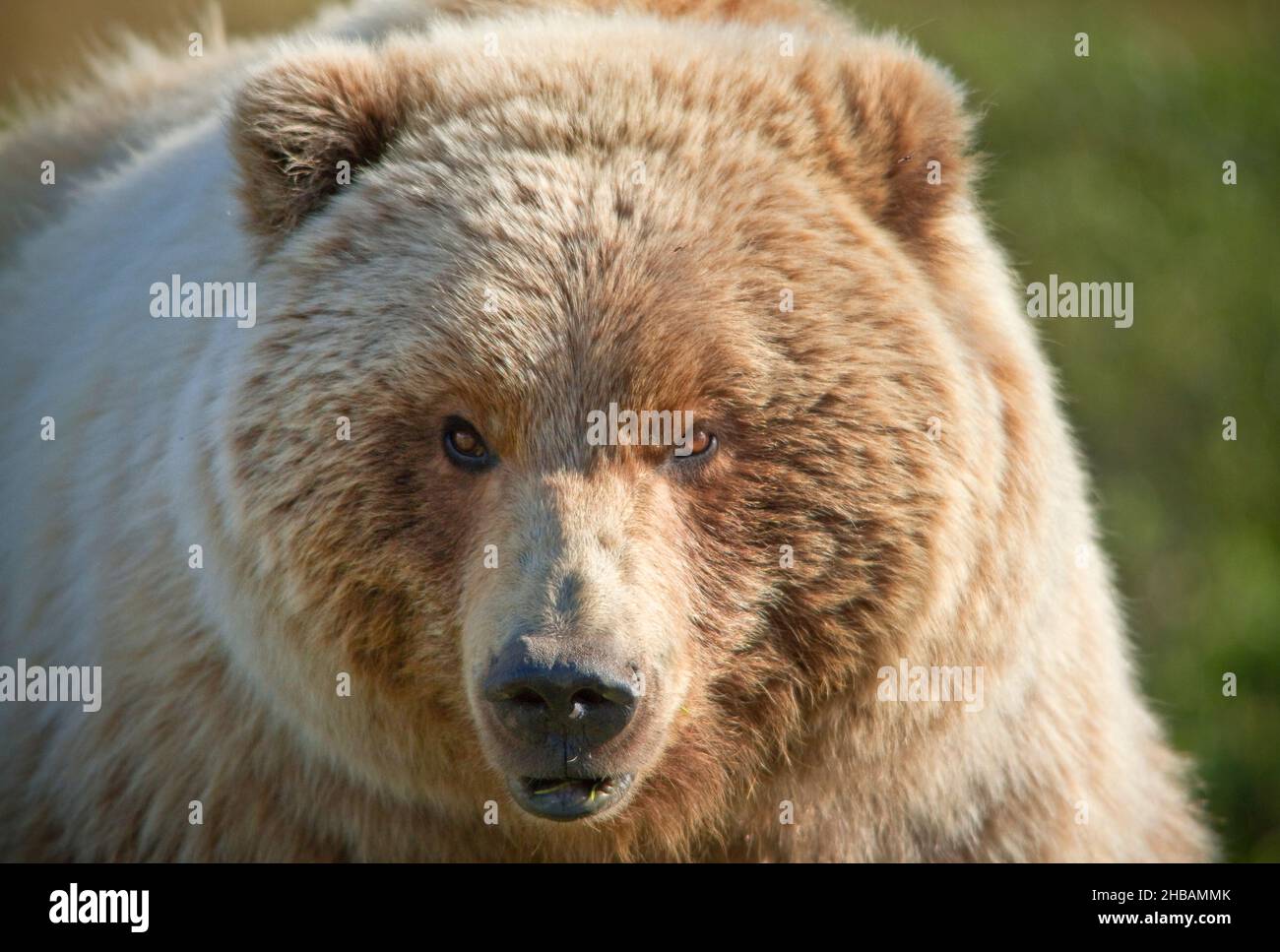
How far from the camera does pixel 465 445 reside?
14.5ft

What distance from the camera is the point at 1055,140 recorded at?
11.7 m

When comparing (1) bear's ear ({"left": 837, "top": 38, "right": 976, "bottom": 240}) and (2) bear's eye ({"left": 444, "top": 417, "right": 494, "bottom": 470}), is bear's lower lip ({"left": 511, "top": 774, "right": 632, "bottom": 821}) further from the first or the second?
(1) bear's ear ({"left": 837, "top": 38, "right": 976, "bottom": 240})

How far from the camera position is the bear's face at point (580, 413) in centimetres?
430

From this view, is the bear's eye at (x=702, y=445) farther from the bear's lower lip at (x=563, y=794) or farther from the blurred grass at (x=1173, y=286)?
the blurred grass at (x=1173, y=286)

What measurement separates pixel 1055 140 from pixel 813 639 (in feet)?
26.3

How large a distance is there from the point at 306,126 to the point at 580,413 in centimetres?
115

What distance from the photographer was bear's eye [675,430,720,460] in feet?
14.4

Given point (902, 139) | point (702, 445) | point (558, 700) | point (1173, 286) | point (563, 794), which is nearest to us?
point (558, 700)

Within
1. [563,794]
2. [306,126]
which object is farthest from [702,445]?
[306,126]

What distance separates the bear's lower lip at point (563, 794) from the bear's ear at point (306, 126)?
1.71 m

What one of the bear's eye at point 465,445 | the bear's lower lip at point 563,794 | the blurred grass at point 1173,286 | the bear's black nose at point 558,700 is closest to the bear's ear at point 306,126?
the bear's eye at point 465,445

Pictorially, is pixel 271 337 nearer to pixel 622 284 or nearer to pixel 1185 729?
pixel 622 284

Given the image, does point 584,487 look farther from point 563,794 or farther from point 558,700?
point 563,794

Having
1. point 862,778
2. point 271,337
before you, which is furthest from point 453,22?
point 862,778
